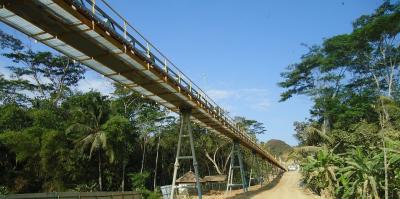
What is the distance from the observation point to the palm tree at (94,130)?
43.8m

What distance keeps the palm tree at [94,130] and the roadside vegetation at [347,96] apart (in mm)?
20219

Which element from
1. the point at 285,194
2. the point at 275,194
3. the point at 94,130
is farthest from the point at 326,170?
the point at 94,130

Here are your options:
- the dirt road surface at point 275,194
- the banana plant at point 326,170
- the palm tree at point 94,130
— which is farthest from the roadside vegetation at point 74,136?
the banana plant at point 326,170

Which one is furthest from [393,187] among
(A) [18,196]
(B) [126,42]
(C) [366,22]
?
(C) [366,22]

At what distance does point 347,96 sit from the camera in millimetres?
44125

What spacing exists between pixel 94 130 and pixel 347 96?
2700cm

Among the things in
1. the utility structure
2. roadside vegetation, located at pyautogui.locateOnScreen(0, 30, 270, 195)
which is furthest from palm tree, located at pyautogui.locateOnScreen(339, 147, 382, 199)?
roadside vegetation, located at pyautogui.locateOnScreen(0, 30, 270, 195)

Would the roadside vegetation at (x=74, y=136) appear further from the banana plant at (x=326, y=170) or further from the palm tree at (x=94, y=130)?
the banana plant at (x=326, y=170)

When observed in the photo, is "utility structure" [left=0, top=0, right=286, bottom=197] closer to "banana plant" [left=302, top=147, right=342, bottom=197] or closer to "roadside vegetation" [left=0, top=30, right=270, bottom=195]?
"banana plant" [left=302, top=147, right=342, bottom=197]

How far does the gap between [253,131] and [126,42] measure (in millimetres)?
76814

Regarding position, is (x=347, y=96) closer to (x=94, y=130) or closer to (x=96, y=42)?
(x=94, y=130)

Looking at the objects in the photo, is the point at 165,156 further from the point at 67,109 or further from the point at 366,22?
the point at 366,22

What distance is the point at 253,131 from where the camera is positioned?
91.1m

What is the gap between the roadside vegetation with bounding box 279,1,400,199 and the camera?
1114 inches
